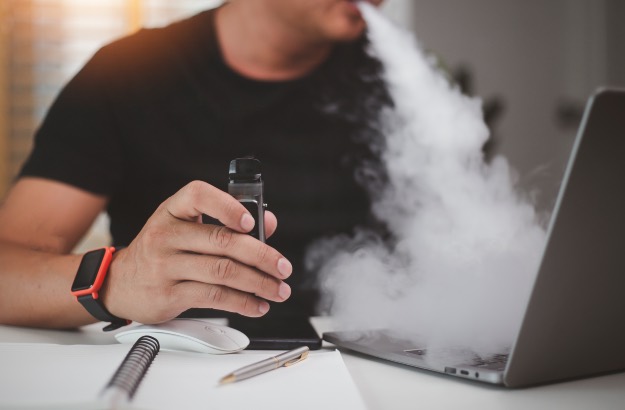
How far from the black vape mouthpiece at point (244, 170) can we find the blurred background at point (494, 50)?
2.42m

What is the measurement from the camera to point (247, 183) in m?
0.65

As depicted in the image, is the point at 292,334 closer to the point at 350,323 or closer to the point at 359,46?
the point at 350,323

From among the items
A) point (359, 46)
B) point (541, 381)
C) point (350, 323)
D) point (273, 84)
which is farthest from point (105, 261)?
point (359, 46)

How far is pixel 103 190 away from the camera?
4.54ft

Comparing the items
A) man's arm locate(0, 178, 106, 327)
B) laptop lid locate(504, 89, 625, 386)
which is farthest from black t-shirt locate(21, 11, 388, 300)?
laptop lid locate(504, 89, 625, 386)

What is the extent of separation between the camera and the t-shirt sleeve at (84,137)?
1.31 metres

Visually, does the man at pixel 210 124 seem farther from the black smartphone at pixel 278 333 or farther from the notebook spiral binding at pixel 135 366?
the notebook spiral binding at pixel 135 366

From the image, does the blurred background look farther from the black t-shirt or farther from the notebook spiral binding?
the notebook spiral binding

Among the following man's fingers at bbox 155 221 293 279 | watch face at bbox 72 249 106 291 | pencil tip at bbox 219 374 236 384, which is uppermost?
man's fingers at bbox 155 221 293 279

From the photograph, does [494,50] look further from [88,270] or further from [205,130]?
[88,270]

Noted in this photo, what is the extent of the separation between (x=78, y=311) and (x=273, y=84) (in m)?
0.91

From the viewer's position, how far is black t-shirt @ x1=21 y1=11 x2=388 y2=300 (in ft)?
4.86

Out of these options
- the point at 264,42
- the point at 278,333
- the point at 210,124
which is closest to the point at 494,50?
the point at 264,42

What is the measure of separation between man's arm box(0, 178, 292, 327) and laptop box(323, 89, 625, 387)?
0.21 meters
